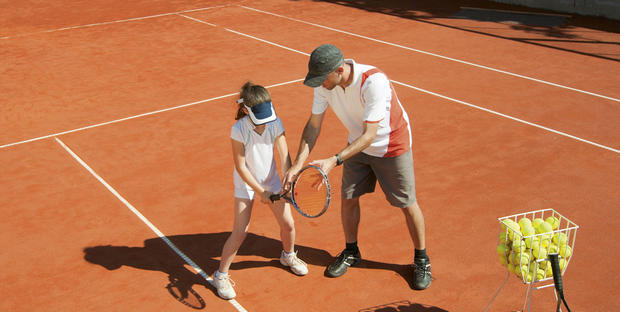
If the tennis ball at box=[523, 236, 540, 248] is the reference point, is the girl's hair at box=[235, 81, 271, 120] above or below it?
above

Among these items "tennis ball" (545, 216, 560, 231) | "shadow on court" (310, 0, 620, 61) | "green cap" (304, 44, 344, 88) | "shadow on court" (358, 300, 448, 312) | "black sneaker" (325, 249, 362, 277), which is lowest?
"shadow on court" (358, 300, 448, 312)

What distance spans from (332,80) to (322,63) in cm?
19

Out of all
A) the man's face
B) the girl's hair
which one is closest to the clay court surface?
the girl's hair

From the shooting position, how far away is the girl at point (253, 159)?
15.0 feet

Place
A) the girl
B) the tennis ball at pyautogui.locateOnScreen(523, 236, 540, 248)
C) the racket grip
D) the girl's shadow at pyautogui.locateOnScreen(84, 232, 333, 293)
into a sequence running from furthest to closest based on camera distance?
the girl's shadow at pyautogui.locateOnScreen(84, 232, 333, 293)
the girl
the tennis ball at pyautogui.locateOnScreen(523, 236, 540, 248)
the racket grip

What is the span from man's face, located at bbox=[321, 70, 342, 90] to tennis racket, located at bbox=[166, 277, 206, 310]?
2059mm

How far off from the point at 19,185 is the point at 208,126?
106 inches

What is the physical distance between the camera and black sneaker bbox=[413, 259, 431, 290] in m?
5.12

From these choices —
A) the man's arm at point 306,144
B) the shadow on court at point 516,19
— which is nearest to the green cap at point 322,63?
the man's arm at point 306,144

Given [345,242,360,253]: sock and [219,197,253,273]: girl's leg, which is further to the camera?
[345,242,360,253]: sock

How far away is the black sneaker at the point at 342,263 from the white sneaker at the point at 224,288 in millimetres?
855

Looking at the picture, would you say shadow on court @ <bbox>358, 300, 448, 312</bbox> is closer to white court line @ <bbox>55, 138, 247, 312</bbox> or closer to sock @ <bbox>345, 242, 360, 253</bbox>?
sock @ <bbox>345, 242, 360, 253</bbox>

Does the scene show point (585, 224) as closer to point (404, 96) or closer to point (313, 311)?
point (313, 311)

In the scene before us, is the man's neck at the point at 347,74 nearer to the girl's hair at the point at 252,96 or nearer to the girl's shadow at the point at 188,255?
the girl's hair at the point at 252,96
